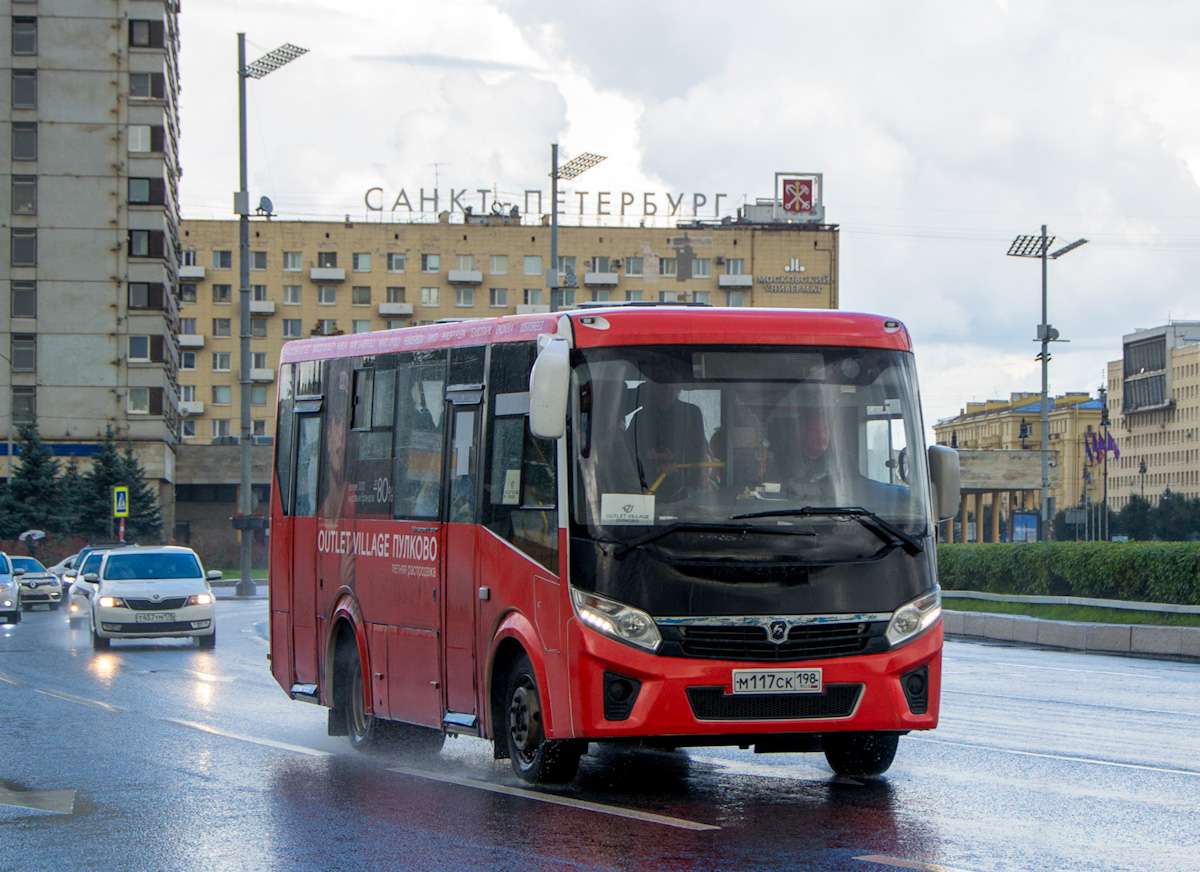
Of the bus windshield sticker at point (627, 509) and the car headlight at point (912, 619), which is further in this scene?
the car headlight at point (912, 619)

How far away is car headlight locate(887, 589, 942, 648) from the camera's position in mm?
9586

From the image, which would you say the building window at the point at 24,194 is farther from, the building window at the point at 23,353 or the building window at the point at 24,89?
the building window at the point at 23,353

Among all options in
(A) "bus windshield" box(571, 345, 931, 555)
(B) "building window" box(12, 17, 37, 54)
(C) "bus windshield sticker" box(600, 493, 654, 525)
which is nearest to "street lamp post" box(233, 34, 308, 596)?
(A) "bus windshield" box(571, 345, 931, 555)

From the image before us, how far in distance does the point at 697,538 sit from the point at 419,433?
3.02 meters

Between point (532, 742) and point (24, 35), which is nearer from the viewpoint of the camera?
point (532, 742)

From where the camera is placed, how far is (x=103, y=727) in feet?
47.6

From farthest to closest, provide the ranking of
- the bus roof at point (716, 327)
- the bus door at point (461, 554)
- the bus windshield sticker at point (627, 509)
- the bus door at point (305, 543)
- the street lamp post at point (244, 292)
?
the street lamp post at point (244, 292)
the bus door at point (305, 543)
the bus door at point (461, 554)
the bus roof at point (716, 327)
the bus windshield sticker at point (627, 509)

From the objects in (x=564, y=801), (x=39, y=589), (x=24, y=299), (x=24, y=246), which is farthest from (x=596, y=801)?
(x=24, y=246)

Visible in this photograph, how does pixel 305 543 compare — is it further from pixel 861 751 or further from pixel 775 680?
pixel 775 680

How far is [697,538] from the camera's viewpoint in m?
9.33

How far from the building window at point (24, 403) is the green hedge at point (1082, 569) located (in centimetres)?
5430

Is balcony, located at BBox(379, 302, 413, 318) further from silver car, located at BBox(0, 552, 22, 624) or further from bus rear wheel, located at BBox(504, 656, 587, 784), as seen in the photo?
bus rear wheel, located at BBox(504, 656, 587, 784)

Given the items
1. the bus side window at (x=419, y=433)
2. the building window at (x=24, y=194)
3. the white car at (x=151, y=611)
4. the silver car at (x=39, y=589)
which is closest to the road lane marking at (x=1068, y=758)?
the bus side window at (x=419, y=433)

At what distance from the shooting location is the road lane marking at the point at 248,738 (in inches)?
495
